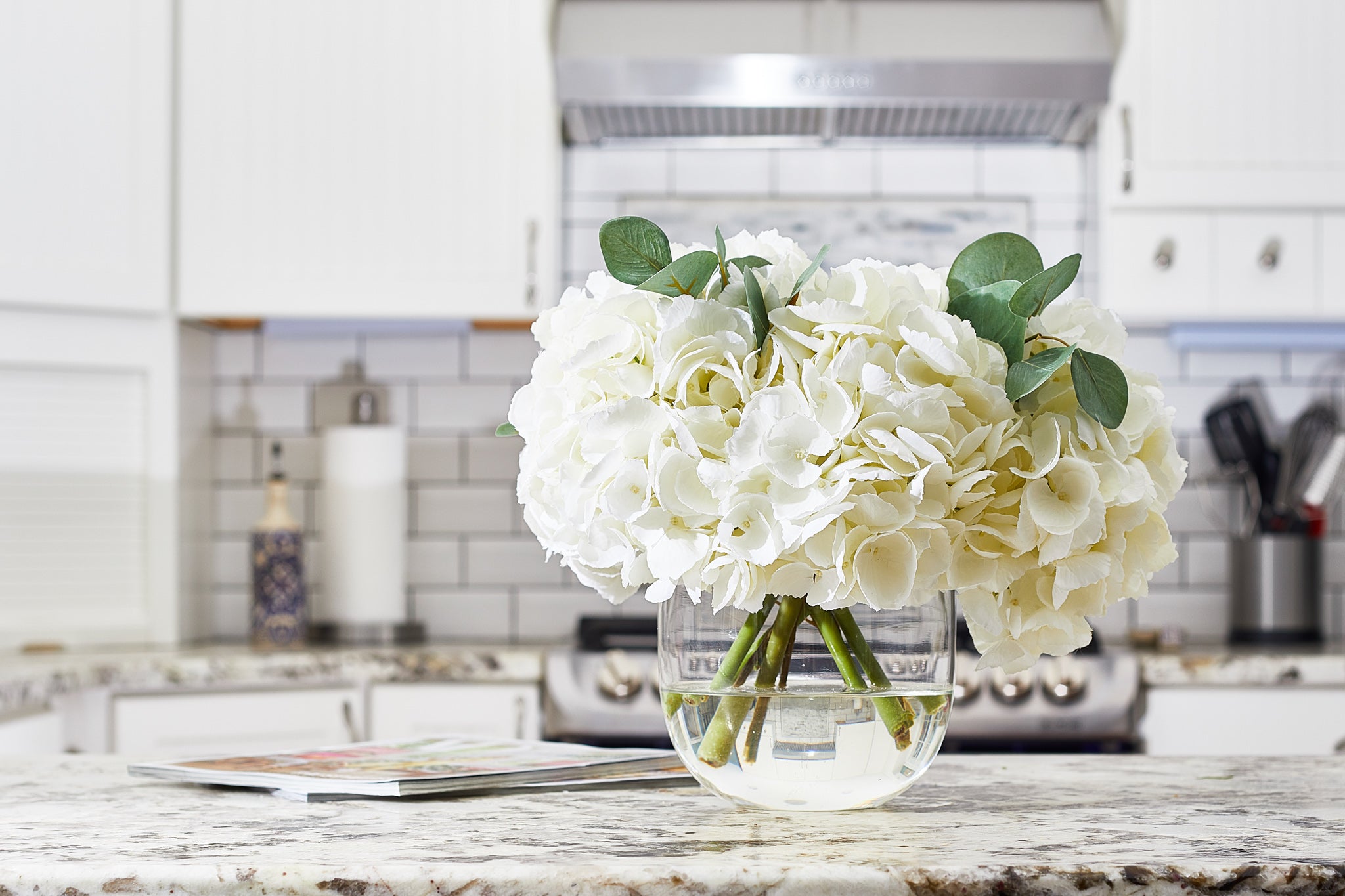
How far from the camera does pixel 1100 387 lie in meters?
0.70

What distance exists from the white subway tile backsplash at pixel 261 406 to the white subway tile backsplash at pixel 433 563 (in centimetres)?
36

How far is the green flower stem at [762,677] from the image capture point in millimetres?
768

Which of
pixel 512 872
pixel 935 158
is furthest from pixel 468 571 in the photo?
pixel 512 872

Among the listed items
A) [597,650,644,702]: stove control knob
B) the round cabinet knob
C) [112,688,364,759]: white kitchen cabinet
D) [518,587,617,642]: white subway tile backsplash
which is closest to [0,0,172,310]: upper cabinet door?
[112,688,364,759]: white kitchen cabinet

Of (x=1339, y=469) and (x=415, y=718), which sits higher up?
(x=1339, y=469)

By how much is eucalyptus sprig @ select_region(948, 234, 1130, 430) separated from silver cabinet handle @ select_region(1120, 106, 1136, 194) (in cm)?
178

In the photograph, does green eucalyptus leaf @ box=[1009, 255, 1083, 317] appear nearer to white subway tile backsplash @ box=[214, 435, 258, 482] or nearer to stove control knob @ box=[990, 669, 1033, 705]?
stove control knob @ box=[990, 669, 1033, 705]

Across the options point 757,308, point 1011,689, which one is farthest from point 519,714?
point 757,308

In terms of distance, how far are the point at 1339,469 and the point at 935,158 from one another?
101 centimetres

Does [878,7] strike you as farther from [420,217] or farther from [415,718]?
[415,718]

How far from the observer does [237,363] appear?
9.23ft

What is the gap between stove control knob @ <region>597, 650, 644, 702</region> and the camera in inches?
86.0

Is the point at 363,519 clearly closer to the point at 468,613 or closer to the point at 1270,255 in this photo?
the point at 468,613

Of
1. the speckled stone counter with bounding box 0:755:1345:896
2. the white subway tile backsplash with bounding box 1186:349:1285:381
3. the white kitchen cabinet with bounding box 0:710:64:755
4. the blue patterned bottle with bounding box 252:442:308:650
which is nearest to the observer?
the speckled stone counter with bounding box 0:755:1345:896
